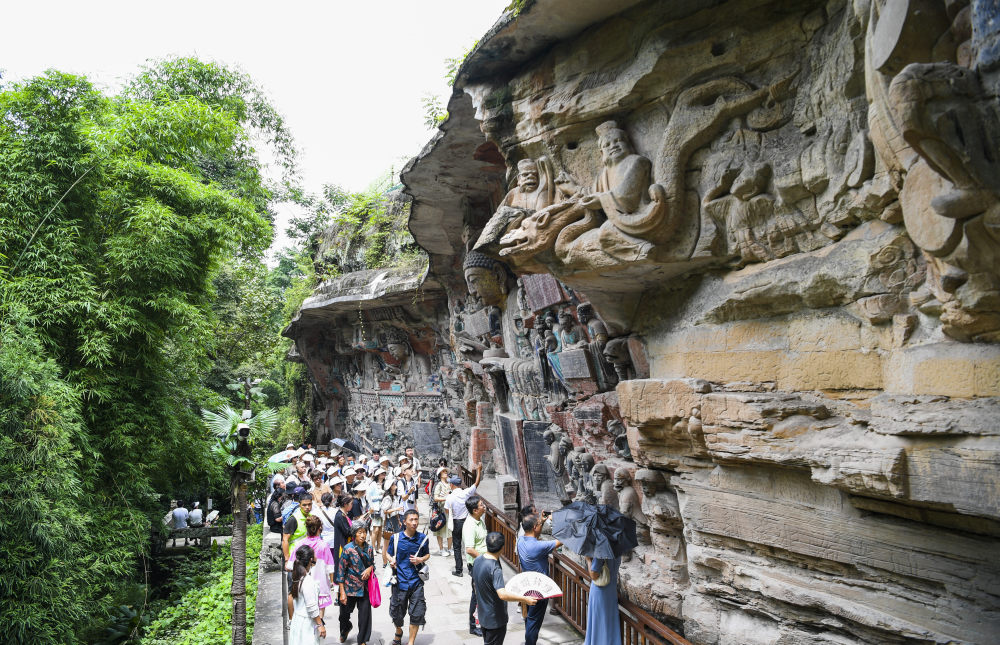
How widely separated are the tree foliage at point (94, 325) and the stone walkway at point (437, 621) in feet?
7.67

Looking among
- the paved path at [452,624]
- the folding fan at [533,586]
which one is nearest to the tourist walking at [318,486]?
the paved path at [452,624]

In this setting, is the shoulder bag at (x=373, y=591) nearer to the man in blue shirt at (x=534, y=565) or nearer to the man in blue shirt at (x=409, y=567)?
the man in blue shirt at (x=409, y=567)

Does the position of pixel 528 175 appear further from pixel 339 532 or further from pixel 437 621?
pixel 437 621

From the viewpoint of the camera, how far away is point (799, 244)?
415 centimetres

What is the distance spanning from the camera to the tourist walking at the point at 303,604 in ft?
14.0

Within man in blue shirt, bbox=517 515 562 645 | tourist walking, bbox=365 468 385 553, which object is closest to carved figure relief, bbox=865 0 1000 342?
man in blue shirt, bbox=517 515 562 645

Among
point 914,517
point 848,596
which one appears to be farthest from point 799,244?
point 848,596

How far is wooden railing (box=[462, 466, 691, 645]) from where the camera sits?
172 inches

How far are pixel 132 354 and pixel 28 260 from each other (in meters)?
1.77

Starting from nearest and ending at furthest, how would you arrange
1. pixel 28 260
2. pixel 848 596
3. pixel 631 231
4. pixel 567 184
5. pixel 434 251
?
1. pixel 848 596
2. pixel 631 231
3. pixel 567 184
4. pixel 28 260
5. pixel 434 251

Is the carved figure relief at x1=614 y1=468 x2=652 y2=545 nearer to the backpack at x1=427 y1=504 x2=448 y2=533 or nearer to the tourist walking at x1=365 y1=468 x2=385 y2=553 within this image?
the backpack at x1=427 y1=504 x2=448 y2=533

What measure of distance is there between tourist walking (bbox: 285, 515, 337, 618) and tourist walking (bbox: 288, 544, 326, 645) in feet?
1.90

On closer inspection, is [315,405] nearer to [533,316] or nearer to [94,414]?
[94,414]

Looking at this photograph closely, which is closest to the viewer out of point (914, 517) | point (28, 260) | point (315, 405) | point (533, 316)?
point (914, 517)
